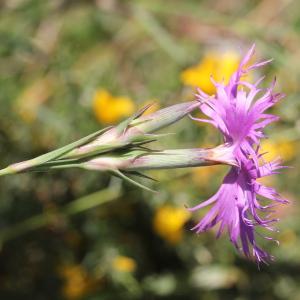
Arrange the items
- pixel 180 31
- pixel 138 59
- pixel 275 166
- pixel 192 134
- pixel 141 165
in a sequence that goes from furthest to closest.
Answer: pixel 180 31 → pixel 138 59 → pixel 192 134 → pixel 275 166 → pixel 141 165

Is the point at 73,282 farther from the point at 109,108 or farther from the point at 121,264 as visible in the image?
the point at 109,108

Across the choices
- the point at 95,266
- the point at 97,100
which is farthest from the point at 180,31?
the point at 95,266

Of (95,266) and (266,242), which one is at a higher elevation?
(95,266)

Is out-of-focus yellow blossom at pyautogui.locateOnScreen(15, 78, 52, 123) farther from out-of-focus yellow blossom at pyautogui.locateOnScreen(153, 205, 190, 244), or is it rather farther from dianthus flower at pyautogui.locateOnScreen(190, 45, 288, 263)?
dianthus flower at pyautogui.locateOnScreen(190, 45, 288, 263)

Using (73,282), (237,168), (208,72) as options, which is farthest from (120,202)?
(237,168)

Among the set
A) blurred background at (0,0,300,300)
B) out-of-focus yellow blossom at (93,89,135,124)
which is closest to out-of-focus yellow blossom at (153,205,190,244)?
blurred background at (0,0,300,300)

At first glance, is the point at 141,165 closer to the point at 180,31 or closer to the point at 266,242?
the point at 266,242

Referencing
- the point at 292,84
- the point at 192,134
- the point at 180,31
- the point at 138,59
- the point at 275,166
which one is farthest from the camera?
the point at 180,31
